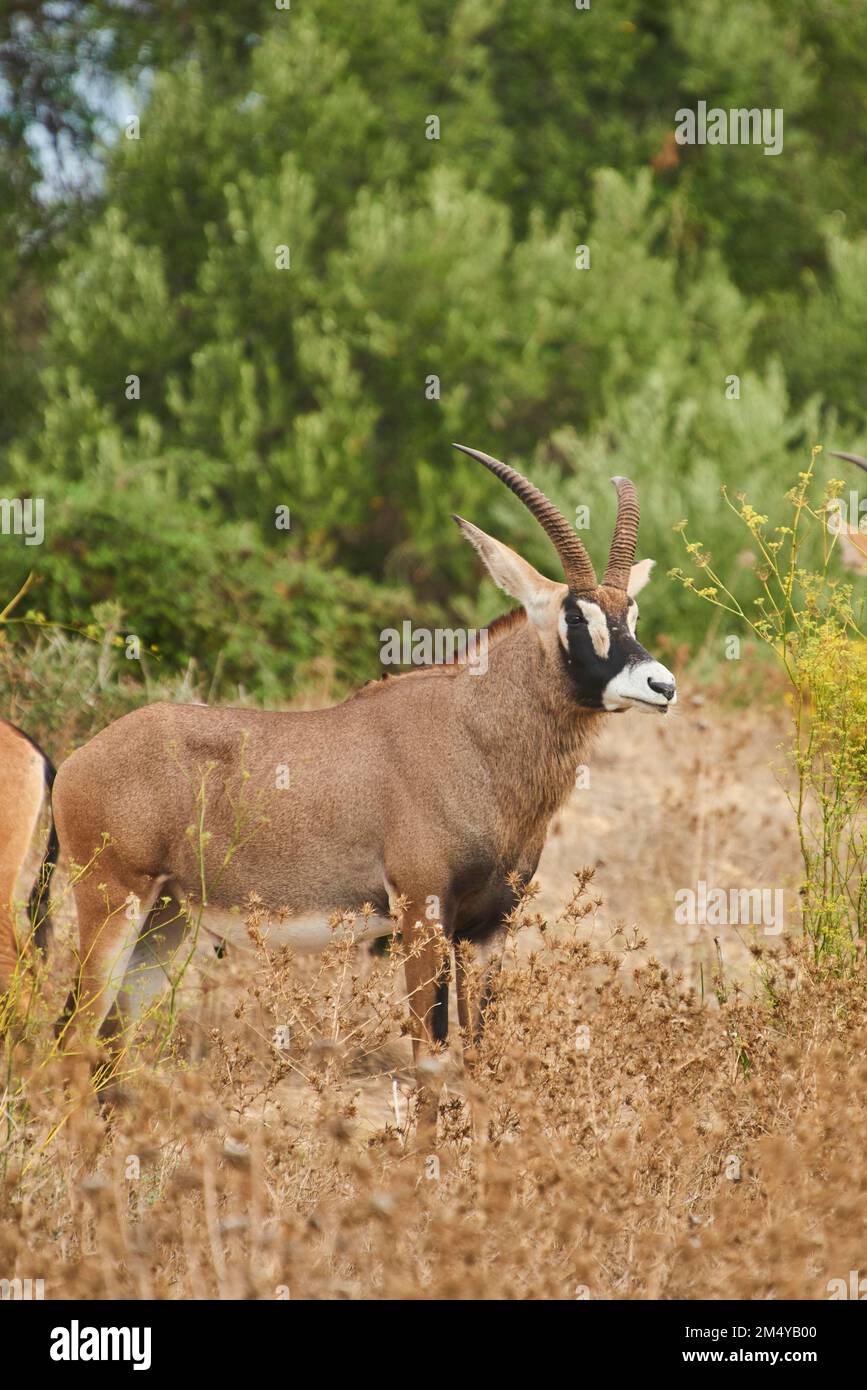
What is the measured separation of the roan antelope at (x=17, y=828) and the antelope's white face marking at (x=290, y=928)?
561mm

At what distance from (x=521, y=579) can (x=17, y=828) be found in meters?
1.95

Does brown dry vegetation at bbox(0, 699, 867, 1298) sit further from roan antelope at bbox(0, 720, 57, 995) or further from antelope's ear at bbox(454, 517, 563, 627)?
antelope's ear at bbox(454, 517, 563, 627)

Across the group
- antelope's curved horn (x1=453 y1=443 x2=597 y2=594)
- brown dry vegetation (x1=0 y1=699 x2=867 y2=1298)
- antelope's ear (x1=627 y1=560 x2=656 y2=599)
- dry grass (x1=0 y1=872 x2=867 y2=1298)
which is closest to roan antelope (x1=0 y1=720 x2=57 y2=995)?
brown dry vegetation (x1=0 y1=699 x2=867 y2=1298)

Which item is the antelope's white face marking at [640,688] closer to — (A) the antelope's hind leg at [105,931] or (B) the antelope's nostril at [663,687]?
(B) the antelope's nostril at [663,687]

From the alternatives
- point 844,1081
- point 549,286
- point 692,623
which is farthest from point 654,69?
point 844,1081

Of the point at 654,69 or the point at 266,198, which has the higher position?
the point at 654,69

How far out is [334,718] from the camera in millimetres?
5855

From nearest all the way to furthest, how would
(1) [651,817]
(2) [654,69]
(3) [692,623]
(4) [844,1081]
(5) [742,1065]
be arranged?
(4) [844,1081] → (5) [742,1065] → (1) [651,817] → (3) [692,623] → (2) [654,69]

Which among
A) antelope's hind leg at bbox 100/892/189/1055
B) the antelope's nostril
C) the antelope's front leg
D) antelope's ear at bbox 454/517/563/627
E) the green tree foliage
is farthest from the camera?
the green tree foliage

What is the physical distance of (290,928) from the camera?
555cm

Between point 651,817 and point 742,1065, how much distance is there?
4.49 metres

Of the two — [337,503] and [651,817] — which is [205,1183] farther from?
[337,503]

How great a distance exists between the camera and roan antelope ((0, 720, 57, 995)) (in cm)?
525

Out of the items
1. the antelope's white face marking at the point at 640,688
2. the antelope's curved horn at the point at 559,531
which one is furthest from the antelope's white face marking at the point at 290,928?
the antelope's curved horn at the point at 559,531
